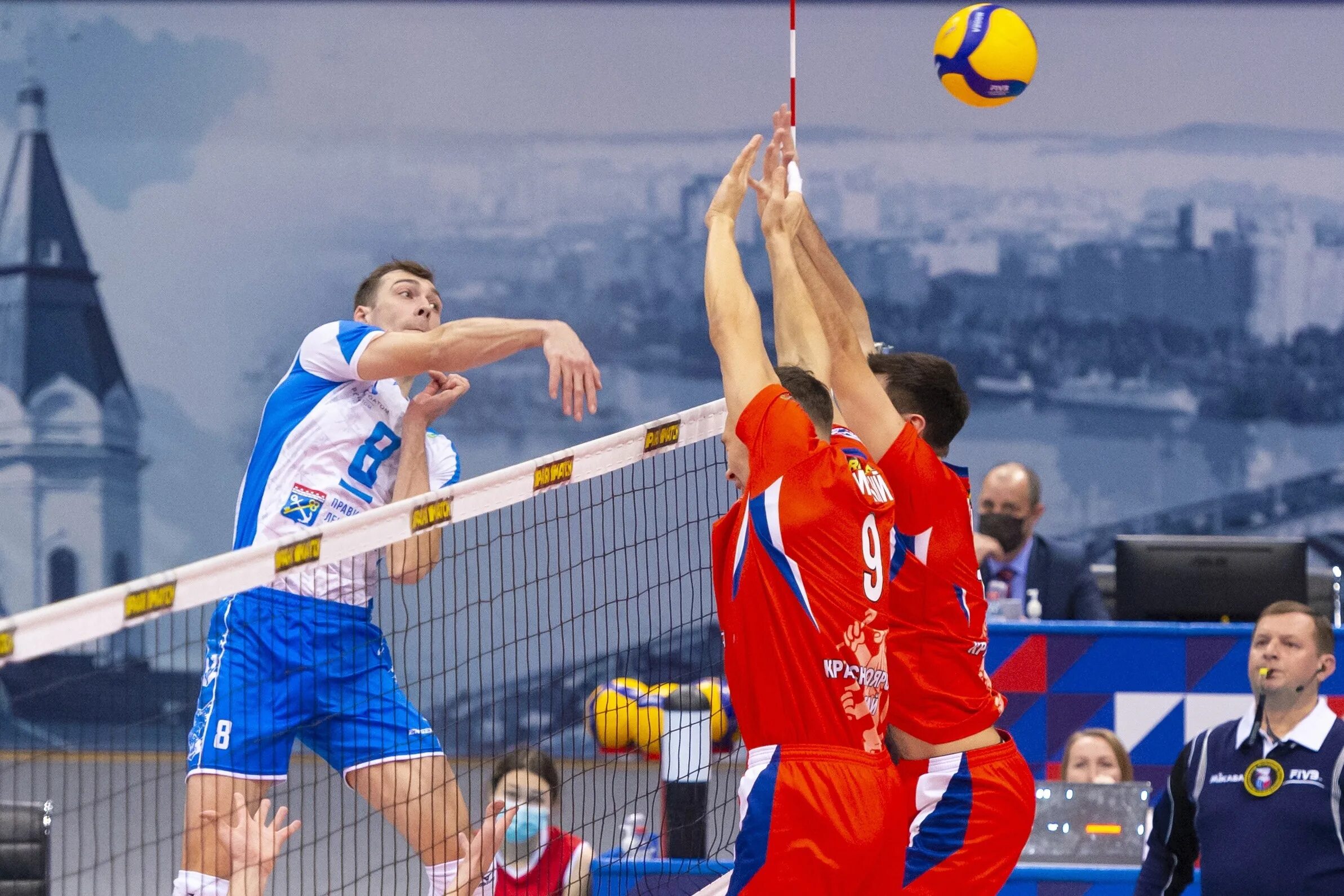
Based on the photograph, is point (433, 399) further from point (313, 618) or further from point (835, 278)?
point (835, 278)

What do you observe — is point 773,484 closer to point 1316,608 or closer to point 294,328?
point 1316,608

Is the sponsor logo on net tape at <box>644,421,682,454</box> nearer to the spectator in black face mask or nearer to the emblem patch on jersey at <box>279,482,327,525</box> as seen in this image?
the emblem patch on jersey at <box>279,482,327,525</box>

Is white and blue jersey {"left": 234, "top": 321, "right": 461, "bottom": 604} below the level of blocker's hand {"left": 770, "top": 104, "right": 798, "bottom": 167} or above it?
below

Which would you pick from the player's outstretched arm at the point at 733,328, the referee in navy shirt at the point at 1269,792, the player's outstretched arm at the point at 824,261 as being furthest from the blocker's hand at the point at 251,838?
the referee in navy shirt at the point at 1269,792

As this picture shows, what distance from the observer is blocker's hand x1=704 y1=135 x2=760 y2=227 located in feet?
14.7

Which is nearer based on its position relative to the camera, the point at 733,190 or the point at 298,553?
the point at 298,553

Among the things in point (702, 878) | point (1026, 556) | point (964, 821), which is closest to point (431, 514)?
point (964, 821)

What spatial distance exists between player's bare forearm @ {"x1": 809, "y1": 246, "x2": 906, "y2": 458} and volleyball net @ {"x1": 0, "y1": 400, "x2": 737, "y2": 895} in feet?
2.52

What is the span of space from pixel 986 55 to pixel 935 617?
8.15 feet

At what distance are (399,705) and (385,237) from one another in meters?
9.85

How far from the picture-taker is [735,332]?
4.16 metres

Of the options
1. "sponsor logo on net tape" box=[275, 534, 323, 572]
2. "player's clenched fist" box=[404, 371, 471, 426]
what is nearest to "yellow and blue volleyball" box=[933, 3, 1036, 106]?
"player's clenched fist" box=[404, 371, 471, 426]

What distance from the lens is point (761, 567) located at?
4027 mm

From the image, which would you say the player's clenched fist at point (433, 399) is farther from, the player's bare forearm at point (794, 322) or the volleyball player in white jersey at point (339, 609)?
the player's bare forearm at point (794, 322)
